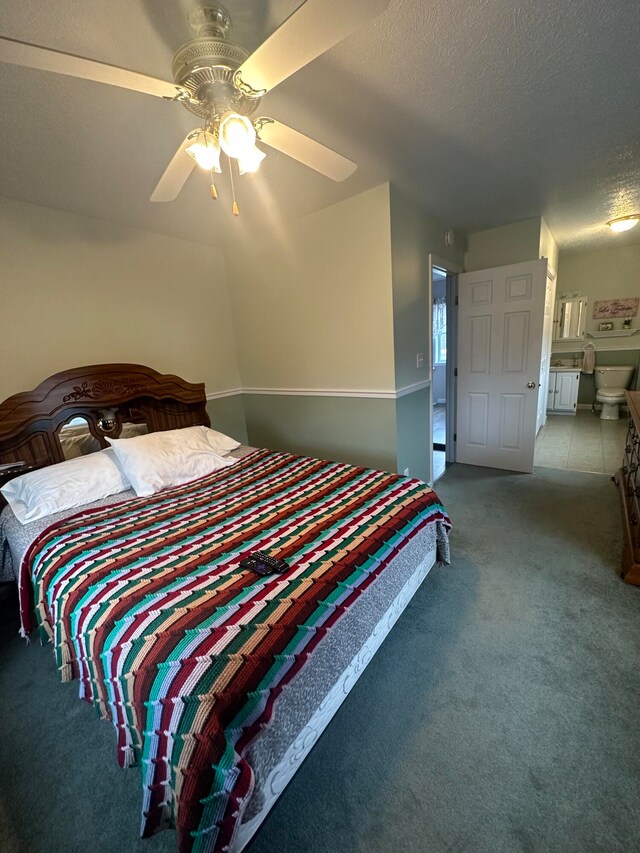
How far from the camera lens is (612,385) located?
5.01 metres

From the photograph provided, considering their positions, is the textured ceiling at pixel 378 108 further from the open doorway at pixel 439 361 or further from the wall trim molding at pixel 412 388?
the open doorway at pixel 439 361

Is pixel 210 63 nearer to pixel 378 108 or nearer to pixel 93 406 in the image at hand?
pixel 378 108

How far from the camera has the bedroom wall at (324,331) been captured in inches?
98.5

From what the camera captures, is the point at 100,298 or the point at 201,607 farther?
the point at 100,298

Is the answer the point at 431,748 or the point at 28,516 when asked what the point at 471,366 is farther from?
the point at 28,516

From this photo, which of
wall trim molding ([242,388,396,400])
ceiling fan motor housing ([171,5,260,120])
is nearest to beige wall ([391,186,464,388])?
wall trim molding ([242,388,396,400])

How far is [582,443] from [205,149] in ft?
15.8

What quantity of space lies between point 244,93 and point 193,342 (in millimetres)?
2240

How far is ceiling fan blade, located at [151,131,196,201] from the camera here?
1.32 metres

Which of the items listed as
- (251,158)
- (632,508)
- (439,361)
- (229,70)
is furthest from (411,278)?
(439,361)

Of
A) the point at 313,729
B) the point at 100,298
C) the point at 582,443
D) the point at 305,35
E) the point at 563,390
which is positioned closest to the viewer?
the point at 305,35

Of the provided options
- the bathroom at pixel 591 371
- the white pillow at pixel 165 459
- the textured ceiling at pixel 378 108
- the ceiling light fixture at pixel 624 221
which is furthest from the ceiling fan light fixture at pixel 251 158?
the bathroom at pixel 591 371

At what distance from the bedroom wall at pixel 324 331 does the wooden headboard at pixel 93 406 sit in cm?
81

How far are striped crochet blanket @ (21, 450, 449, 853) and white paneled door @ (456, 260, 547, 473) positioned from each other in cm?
205
